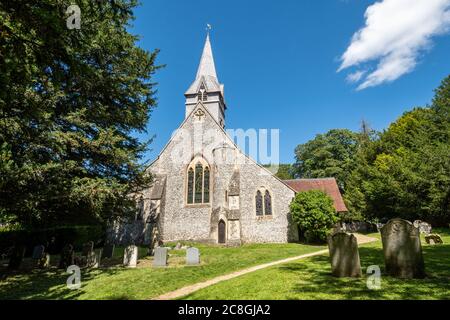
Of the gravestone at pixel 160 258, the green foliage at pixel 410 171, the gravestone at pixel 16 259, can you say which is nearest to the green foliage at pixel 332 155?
the green foliage at pixel 410 171

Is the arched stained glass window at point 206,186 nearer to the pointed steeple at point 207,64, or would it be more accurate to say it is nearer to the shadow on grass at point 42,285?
the shadow on grass at point 42,285

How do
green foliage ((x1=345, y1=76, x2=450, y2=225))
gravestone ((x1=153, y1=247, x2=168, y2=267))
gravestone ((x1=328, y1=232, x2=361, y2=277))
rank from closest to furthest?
gravestone ((x1=328, y1=232, x2=361, y2=277)), gravestone ((x1=153, y1=247, x2=168, y2=267)), green foliage ((x1=345, y1=76, x2=450, y2=225))

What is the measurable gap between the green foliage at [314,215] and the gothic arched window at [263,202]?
2.47 meters

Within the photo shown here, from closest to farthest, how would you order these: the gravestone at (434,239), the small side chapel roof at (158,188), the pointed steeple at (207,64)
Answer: the gravestone at (434,239) < the small side chapel roof at (158,188) < the pointed steeple at (207,64)

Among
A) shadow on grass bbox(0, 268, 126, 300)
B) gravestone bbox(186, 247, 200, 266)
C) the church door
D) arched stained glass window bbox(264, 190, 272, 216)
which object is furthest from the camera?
arched stained glass window bbox(264, 190, 272, 216)

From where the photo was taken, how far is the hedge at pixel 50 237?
1766 centimetres

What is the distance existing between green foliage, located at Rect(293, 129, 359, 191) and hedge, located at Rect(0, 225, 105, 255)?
104ft

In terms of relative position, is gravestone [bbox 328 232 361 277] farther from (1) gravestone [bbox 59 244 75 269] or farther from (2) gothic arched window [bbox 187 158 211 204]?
(2) gothic arched window [bbox 187 158 211 204]

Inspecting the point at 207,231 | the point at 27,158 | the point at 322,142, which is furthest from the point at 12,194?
the point at 322,142

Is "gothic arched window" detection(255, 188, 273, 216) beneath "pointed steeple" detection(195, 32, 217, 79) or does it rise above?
beneath

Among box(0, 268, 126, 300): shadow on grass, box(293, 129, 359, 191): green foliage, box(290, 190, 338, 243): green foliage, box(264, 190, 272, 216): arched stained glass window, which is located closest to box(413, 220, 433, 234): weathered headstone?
box(290, 190, 338, 243): green foliage

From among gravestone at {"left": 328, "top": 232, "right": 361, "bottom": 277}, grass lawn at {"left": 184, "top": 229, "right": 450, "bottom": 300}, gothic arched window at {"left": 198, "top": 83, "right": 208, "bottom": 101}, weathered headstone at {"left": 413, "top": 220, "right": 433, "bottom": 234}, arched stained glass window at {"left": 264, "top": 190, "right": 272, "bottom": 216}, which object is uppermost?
gothic arched window at {"left": 198, "top": 83, "right": 208, "bottom": 101}

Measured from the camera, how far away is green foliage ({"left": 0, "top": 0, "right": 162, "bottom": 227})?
29.1 ft

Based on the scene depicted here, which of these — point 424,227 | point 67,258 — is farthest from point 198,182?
point 424,227
